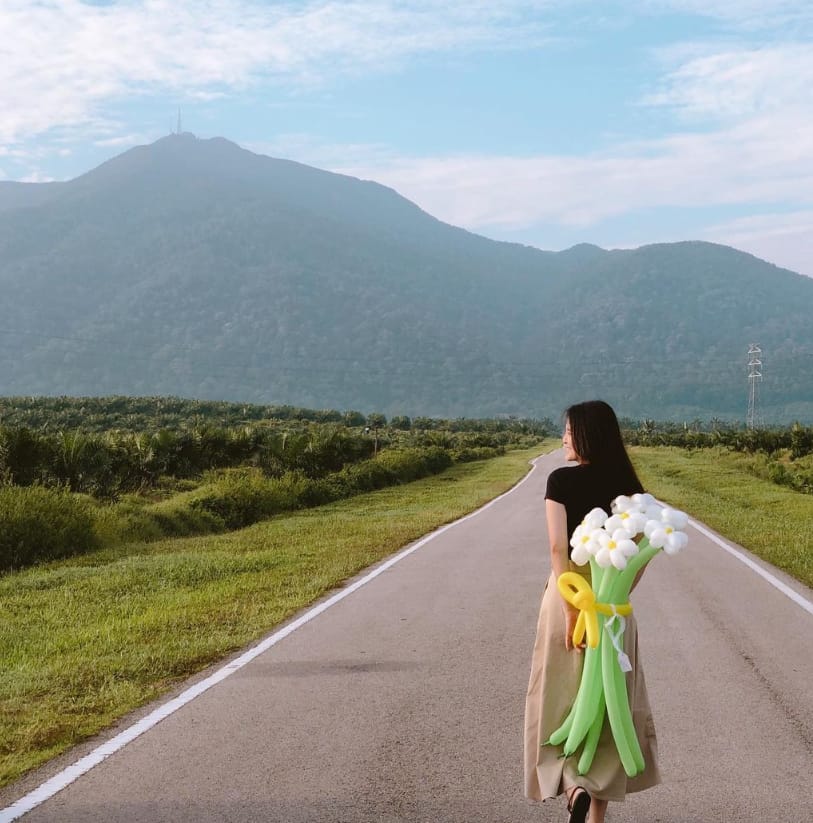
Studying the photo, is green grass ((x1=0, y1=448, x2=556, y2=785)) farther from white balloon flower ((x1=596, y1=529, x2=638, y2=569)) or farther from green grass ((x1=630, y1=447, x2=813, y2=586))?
green grass ((x1=630, y1=447, x2=813, y2=586))

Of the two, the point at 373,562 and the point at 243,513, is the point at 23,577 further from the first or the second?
the point at 243,513

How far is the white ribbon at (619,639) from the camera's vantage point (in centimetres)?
465

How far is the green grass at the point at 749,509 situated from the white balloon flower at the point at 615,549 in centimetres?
931

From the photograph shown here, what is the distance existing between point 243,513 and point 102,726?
55.1ft

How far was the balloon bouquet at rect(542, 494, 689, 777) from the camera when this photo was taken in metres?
4.55

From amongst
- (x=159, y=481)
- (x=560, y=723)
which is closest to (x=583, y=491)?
(x=560, y=723)

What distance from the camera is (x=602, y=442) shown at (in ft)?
15.9

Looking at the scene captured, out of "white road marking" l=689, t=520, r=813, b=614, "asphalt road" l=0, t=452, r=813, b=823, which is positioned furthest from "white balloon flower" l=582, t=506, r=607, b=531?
"white road marking" l=689, t=520, r=813, b=614

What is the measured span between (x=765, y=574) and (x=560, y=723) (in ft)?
31.7

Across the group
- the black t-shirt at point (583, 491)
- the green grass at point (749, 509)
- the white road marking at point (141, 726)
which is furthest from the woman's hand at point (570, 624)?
the green grass at point (749, 509)

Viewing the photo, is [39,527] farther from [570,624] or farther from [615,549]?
[615,549]

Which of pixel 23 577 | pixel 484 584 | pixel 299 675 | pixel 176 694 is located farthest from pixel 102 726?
pixel 23 577

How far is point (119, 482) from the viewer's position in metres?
26.3

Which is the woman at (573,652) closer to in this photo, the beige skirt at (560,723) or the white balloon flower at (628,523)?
the beige skirt at (560,723)
